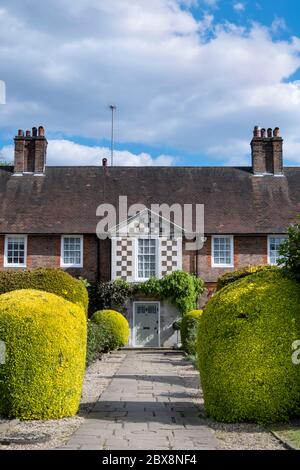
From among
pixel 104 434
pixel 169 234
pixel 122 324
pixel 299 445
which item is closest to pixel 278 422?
pixel 299 445

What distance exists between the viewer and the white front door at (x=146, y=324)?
1165 inches

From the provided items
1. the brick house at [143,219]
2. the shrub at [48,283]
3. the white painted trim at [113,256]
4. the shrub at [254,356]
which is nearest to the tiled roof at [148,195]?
the brick house at [143,219]

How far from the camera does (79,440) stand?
25.4 feet

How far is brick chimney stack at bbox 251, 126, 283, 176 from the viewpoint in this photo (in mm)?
33688

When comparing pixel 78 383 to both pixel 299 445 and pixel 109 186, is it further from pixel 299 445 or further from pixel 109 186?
pixel 109 186

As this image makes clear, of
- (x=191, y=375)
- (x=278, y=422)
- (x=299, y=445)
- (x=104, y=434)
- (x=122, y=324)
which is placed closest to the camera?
(x=299, y=445)

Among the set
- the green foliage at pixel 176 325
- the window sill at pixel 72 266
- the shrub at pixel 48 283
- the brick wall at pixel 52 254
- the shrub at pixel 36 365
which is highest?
the brick wall at pixel 52 254

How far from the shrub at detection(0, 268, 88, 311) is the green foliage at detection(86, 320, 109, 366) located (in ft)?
8.27

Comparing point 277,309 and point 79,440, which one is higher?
point 277,309

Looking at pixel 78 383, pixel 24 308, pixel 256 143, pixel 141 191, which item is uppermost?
pixel 256 143

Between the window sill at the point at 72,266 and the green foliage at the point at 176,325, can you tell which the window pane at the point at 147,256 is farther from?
the window sill at the point at 72,266

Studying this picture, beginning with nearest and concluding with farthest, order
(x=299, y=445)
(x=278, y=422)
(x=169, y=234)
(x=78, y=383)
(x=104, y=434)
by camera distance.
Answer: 1. (x=299, y=445)
2. (x=104, y=434)
3. (x=278, y=422)
4. (x=78, y=383)
5. (x=169, y=234)

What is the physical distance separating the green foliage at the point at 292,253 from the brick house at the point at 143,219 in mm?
19830

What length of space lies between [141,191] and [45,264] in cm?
689
